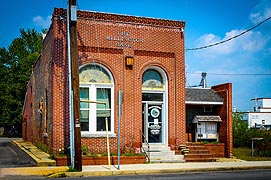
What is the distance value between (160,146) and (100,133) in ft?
11.7

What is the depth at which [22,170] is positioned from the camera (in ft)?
52.6

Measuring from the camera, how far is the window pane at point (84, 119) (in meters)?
20.5

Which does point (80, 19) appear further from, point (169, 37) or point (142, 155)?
point (142, 155)

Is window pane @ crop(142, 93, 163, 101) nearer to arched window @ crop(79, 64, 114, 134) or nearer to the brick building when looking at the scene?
the brick building

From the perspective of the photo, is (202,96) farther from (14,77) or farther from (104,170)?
(14,77)

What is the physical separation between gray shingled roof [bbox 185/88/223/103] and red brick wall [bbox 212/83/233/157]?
490mm

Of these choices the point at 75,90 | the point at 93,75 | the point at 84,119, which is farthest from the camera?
the point at 93,75

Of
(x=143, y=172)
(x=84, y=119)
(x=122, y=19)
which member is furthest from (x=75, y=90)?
(x=122, y=19)

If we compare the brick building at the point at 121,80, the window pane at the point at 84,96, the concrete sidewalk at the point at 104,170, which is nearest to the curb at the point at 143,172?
the concrete sidewalk at the point at 104,170

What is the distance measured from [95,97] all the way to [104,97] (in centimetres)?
Result: 54

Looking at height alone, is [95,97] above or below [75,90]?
below

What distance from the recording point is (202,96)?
83.4 feet

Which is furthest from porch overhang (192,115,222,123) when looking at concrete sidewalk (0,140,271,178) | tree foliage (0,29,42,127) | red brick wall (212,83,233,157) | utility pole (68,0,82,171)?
tree foliage (0,29,42,127)

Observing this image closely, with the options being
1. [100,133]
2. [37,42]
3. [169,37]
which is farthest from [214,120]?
[37,42]
